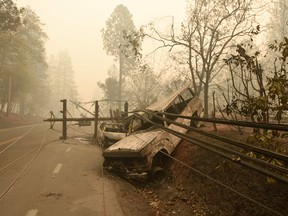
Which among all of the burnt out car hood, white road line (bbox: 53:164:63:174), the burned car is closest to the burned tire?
the burned car

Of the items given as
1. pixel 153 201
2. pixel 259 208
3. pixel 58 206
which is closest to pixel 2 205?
pixel 58 206

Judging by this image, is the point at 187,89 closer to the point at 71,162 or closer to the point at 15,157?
the point at 71,162

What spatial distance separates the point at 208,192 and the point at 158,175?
79.6 inches

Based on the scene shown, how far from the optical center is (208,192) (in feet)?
21.5

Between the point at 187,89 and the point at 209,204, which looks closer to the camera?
the point at 209,204

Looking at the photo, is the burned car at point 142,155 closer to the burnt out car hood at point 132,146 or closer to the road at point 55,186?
the burnt out car hood at point 132,146

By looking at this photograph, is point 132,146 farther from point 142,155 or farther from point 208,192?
point 208,192

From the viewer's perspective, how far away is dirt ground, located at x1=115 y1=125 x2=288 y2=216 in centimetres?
534

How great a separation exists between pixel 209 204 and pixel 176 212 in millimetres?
778

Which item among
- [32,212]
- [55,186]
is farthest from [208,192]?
[55,186]

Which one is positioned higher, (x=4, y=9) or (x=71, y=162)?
(x=4, y=9)

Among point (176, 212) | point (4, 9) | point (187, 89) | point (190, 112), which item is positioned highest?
point (4, 9)

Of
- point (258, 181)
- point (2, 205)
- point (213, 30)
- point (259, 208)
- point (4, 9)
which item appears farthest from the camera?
point (4, 9)

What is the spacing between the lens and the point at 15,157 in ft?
39.3
